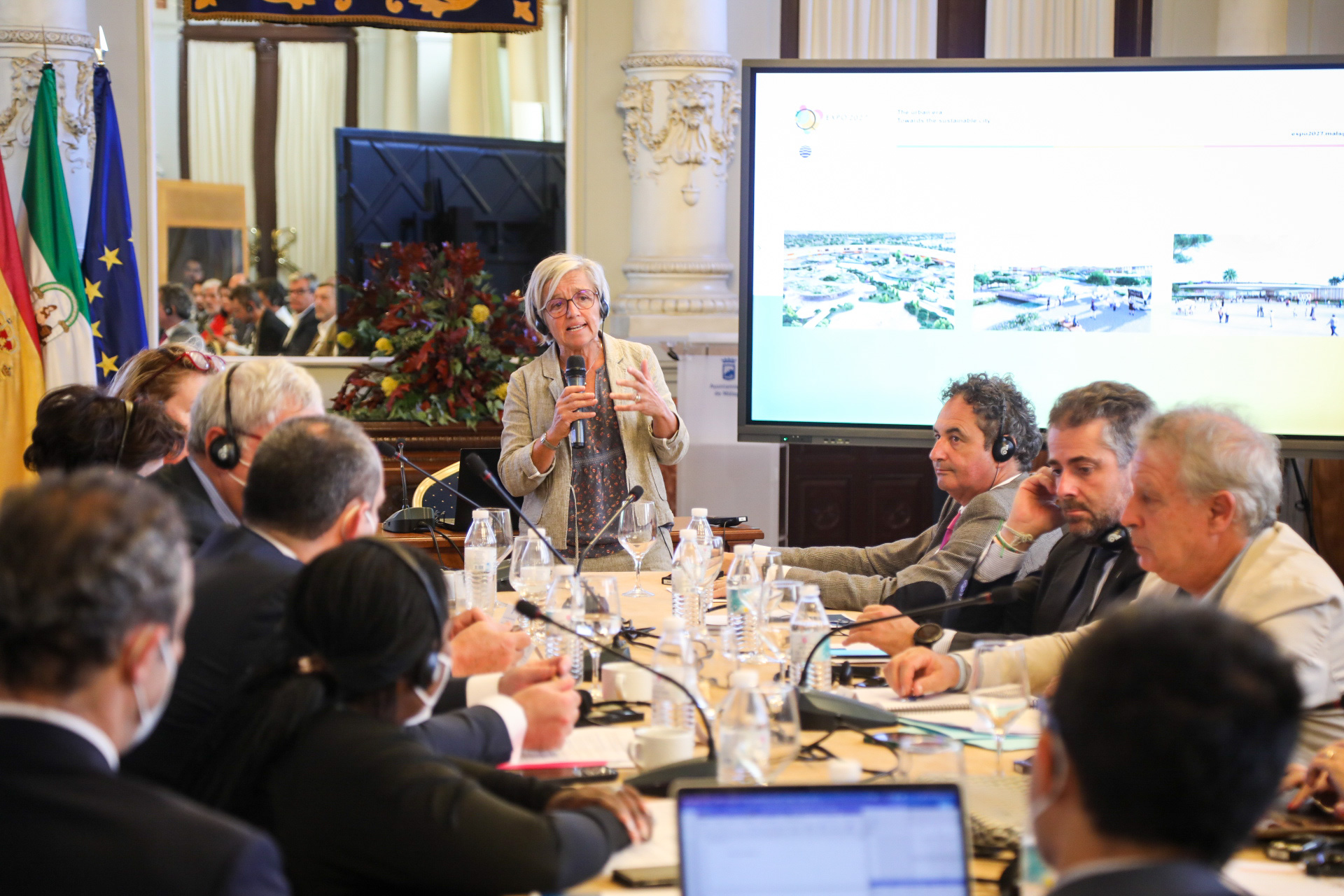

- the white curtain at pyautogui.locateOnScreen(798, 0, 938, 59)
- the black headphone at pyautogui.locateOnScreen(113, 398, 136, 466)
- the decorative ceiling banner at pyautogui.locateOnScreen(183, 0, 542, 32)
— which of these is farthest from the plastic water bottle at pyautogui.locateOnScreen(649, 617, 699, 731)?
the white curtain at pyautogui.locateOnScreen(798, 0, 938, 59)

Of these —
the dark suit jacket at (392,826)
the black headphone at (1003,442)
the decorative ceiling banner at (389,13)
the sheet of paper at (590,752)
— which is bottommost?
the sheet of paper at (590,752)

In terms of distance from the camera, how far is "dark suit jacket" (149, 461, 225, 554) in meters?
2.35

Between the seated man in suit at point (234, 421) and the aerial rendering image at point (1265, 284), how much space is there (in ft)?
10.7

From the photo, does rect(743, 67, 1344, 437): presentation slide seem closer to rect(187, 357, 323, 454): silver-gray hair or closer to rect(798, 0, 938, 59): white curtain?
rect(798, 0, 938, 59): white curtain


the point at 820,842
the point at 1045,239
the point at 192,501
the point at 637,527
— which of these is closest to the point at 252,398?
the point at 192,501

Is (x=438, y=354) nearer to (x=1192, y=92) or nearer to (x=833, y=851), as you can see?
(x=1192, y=92)

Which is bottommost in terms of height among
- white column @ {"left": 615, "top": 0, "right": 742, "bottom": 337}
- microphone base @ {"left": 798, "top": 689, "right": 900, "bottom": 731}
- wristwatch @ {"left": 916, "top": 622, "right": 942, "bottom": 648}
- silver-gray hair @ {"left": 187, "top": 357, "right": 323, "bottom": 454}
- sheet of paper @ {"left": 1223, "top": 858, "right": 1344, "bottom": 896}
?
sheet of paper @ {"left": 1223, "top": 858, "right": 1344, "bottom": 896}

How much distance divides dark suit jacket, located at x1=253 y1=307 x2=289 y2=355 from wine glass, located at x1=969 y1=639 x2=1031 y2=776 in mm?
5415

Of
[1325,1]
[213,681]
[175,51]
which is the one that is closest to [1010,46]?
[1325,1]

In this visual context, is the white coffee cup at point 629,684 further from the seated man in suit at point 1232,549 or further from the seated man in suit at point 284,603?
the seated man in suit at point 1232,549

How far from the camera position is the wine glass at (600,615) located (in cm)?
241

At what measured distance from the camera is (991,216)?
459 centimetres

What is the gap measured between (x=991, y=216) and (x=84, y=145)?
3.97m

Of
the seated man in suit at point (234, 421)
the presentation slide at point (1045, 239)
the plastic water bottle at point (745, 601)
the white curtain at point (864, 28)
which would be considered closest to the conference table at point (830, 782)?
the plastic water bottle at point (745, 601)
